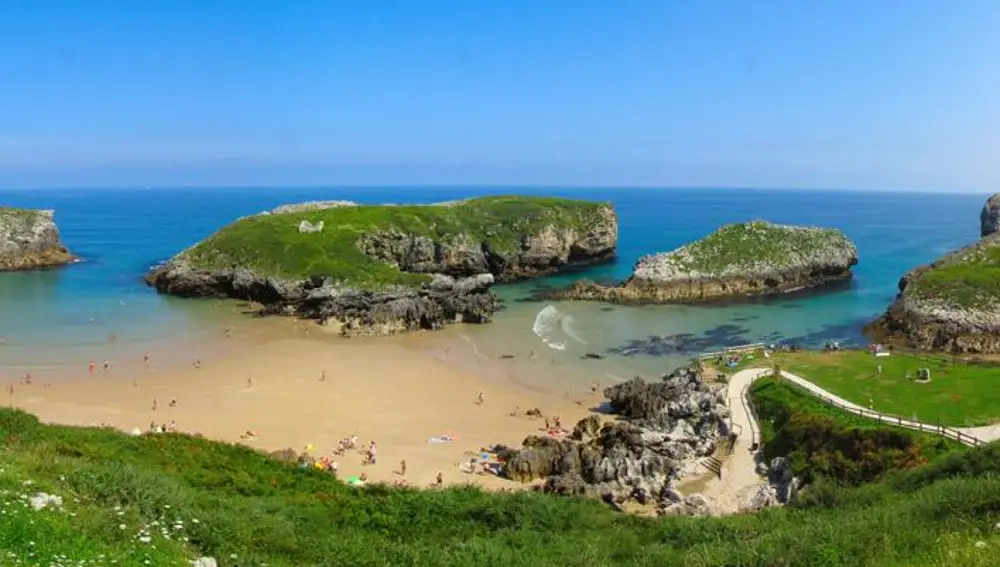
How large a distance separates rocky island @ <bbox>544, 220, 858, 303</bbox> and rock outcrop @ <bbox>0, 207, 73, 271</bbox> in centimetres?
6928

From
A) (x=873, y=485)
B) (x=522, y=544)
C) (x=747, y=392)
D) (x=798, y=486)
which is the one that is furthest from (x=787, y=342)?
(x=522, y=544)

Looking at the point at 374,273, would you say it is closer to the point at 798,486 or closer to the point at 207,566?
the point at 798,486

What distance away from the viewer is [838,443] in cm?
2736

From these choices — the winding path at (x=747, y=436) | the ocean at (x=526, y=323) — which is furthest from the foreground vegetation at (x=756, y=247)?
the winding path at (x=747, y=436)

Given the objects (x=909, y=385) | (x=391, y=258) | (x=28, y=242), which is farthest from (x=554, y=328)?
(x=28, y=242)

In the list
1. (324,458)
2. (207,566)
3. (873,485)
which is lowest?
(324,458)

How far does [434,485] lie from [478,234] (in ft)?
211

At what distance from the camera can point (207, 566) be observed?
11.9 meters

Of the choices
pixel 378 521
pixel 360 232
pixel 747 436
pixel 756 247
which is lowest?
pixel 747 436

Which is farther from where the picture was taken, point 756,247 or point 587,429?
point 756,247

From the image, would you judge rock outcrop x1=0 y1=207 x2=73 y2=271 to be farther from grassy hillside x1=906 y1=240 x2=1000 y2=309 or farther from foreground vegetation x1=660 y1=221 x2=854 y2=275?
grassy hillside x1=906 y1=240 x2=1000 y2=309

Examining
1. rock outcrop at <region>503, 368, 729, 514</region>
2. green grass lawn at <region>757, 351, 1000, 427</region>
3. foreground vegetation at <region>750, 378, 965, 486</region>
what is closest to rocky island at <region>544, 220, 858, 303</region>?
green grass lawn at <region>757, 351, 1000, 427</region>

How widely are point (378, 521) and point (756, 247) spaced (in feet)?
244

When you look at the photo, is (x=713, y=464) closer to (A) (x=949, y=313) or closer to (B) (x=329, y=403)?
(B) (x=329, y=403)
